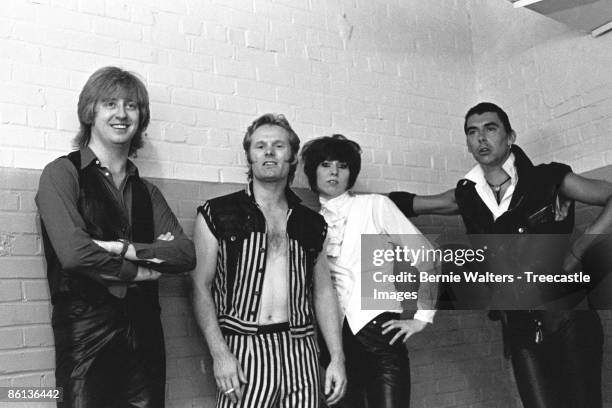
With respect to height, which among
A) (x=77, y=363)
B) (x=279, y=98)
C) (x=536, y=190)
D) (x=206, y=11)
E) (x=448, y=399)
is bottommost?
(x=448, y=399)

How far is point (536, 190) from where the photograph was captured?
9.91 ft

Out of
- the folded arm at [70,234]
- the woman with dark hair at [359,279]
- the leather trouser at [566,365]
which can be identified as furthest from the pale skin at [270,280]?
the leather trouser at [566,365]

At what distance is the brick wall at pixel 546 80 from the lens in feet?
12.2

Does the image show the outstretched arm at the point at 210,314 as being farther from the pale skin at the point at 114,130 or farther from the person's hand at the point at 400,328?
the person's hand at the point at 400,328

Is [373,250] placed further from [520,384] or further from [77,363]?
[77,363]

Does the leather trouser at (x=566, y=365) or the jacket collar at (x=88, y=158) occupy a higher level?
the jacket collar at (x=88, y=158)

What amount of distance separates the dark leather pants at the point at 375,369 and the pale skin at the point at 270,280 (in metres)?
0.14

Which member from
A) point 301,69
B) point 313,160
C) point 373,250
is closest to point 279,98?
point 301,69

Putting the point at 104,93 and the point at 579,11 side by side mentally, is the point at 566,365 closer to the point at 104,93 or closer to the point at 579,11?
the point at 579,11

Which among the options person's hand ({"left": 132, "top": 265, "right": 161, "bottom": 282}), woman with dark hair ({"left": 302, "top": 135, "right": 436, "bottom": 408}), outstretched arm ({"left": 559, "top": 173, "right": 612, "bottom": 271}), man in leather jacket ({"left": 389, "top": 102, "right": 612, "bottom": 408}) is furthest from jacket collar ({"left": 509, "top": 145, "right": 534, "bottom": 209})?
person's hand ({"left": 132, "top": 265, "right": 161, "bottom": 282})

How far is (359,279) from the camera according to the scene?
9.55ft

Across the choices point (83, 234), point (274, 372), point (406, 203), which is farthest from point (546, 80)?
point (83, 234)

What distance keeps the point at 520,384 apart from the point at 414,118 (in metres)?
1.78

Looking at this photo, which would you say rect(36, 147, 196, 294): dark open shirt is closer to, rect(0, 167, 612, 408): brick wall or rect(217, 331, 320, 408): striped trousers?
rect(0, 167, 612, 408): brick wall
